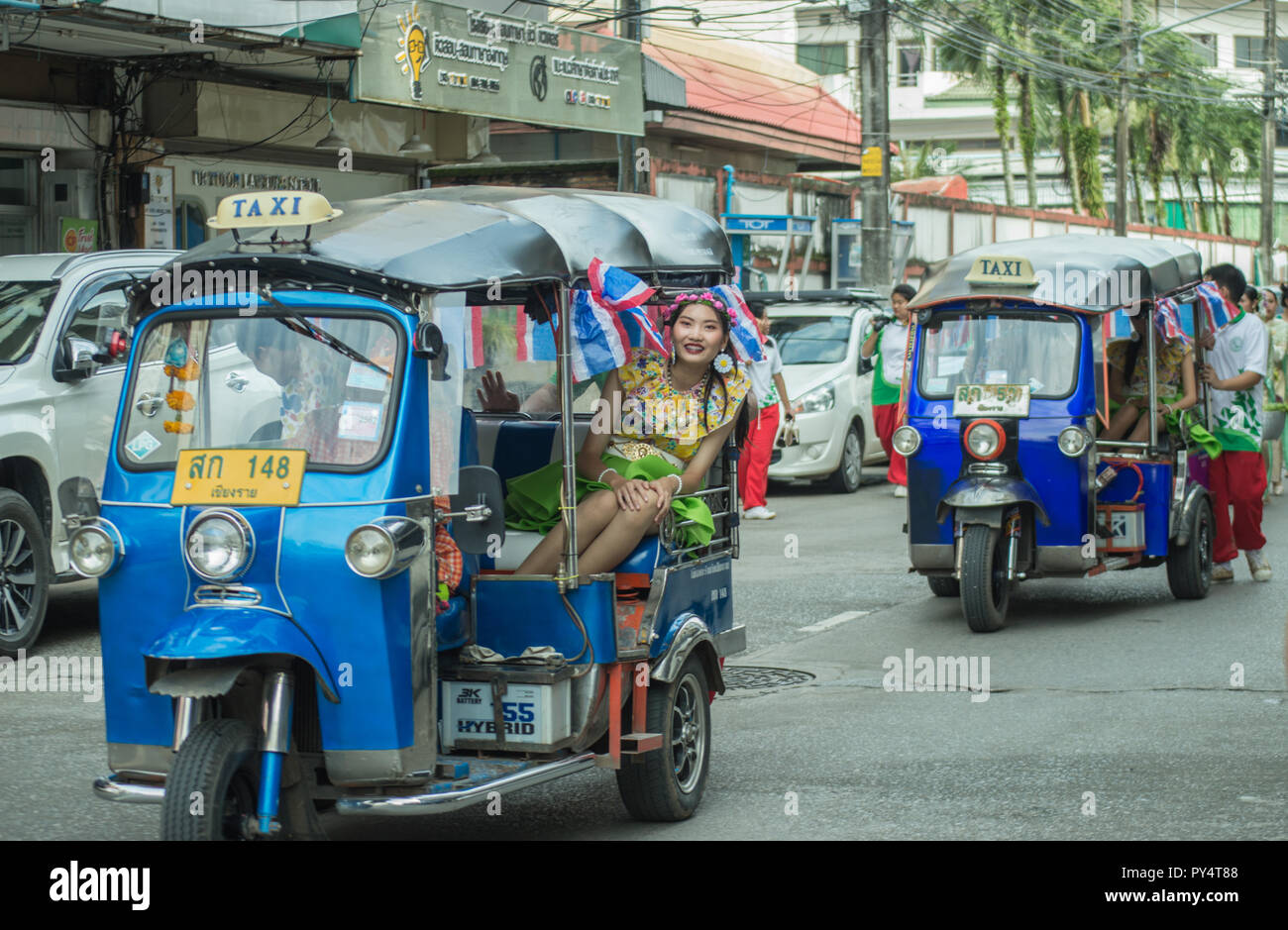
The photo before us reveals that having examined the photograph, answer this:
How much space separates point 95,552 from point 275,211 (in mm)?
1171

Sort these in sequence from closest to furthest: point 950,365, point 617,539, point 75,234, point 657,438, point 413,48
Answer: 1. point 617,539
2. point 657,438
3. point 950,365
4. point 75,234
5. point 413,48

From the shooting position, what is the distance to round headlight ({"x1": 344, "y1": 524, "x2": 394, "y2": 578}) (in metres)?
5.11

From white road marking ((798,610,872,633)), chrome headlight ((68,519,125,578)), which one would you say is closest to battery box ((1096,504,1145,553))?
white road marking ((798,610,872,633))

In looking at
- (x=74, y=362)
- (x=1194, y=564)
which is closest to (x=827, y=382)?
(x=1194, y=564)

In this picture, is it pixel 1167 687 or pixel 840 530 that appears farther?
pixel 840 530

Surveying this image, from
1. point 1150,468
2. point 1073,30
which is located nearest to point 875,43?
point 1150,468

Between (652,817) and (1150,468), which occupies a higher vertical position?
(1150,468)

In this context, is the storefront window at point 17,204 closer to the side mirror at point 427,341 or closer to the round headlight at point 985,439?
the round headlight at point 985,439

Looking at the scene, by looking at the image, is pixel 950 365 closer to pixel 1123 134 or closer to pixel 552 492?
pixel 552 492

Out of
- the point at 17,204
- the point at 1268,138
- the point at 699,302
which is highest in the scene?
the point at 1268,138

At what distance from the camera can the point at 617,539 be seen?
631cm
